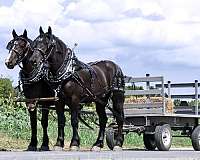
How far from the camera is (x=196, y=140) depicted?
18.1m

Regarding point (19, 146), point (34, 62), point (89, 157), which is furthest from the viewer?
point (19, 146)

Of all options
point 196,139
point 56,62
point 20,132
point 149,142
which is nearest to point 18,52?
point 56,62

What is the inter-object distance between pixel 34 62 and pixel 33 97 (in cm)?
85

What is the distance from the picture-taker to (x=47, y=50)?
13.4 meters

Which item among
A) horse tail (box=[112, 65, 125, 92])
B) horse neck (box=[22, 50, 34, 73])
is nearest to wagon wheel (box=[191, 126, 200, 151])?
horse tail (box=[112, 65, 125, 92])

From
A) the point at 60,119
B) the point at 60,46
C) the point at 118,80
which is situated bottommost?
the point at 60,119

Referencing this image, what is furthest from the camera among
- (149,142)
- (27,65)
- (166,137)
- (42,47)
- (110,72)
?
(149,142)

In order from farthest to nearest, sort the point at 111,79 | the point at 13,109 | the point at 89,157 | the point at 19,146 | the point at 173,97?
the point at 13,109
the point at 173,97
the point at 19,146
the point at 111,79
the point at 89,157

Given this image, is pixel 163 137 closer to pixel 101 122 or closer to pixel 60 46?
pixel 101 122

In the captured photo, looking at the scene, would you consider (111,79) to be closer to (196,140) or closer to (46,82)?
(46,82)

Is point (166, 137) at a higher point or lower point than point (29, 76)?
lower

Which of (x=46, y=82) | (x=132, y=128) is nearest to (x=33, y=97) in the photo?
(x=46, y=82)

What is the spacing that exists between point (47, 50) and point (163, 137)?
5167 mm

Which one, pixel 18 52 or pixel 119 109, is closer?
pixel 18 52
